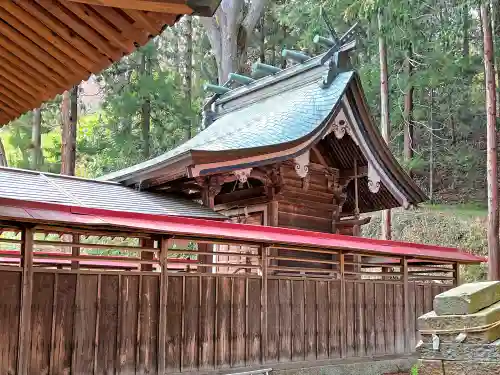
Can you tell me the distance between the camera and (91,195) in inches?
414

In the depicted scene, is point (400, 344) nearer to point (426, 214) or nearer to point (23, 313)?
point (23, 313)

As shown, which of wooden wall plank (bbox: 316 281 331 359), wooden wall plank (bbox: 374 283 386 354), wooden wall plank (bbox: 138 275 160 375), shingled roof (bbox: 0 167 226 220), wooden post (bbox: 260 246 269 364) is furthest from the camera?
wooden wall plank (bbox: 374 283 386 354)

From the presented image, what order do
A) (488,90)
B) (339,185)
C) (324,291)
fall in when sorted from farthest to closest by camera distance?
(488,90) < (339,185) < (324,291)

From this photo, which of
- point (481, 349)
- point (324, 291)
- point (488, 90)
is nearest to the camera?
point (481, 349)

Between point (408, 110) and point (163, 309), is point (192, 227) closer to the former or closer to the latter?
point (163, 309)

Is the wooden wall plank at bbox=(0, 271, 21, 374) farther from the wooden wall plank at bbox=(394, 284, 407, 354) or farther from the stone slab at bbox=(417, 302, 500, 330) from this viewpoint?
the wooden wall plank at bbox=(394, 284, 407, 354)

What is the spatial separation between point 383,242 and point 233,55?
1575cm

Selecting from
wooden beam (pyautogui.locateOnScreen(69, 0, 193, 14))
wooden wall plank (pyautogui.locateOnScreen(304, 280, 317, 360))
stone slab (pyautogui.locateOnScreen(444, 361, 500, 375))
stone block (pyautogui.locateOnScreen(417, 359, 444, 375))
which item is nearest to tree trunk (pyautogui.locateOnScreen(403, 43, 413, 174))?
wooden wall plank (pyautogui.locateOnScreen(304, 280, 317, 360))

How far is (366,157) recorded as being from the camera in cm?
1388

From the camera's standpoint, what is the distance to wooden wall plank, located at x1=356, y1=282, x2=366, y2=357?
38.5 ft

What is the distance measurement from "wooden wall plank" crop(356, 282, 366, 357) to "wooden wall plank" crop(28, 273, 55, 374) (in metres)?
6.46

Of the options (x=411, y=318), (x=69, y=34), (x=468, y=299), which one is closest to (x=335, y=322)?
(x=411, y=318)

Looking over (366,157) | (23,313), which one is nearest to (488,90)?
(366,157)

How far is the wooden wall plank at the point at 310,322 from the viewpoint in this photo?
10719mm
